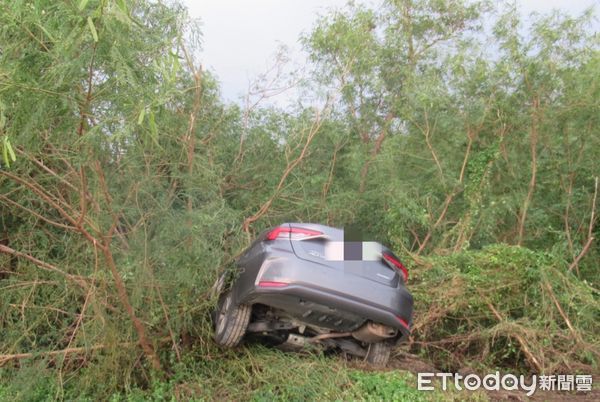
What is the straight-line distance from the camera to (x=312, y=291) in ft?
11.6

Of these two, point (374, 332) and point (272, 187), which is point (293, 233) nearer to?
point (374, 332)

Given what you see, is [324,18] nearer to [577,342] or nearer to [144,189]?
[144,189]

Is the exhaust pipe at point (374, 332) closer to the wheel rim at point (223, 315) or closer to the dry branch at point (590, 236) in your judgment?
the wheel rim at point (223, 315)

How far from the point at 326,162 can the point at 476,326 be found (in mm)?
3385

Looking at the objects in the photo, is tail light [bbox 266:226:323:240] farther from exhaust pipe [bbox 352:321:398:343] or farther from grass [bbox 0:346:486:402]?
grass [bbox 0:346:486:402]

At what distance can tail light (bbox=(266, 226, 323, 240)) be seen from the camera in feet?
12.3

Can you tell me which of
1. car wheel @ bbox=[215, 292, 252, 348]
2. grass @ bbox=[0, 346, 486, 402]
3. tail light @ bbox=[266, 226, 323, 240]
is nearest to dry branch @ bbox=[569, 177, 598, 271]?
grass @ bbox=[0, 346, 486, 402]

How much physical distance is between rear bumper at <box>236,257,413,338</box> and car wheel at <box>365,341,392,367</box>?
81 cm

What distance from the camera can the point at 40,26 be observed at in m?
2.45

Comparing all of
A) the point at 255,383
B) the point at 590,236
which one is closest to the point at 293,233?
the point at 255,383

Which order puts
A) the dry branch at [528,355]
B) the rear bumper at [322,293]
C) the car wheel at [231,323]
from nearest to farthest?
1. the rear bumper at [322,293]
2. the car wheel at [231,323]
3. the dry branch at [528,355]

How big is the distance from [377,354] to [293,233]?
1614 millimetres

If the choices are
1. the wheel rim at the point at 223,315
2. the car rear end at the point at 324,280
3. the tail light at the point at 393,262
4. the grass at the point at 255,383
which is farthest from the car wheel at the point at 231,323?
the tail light at the point at 393,262

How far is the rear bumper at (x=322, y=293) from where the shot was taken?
3.54 metres
